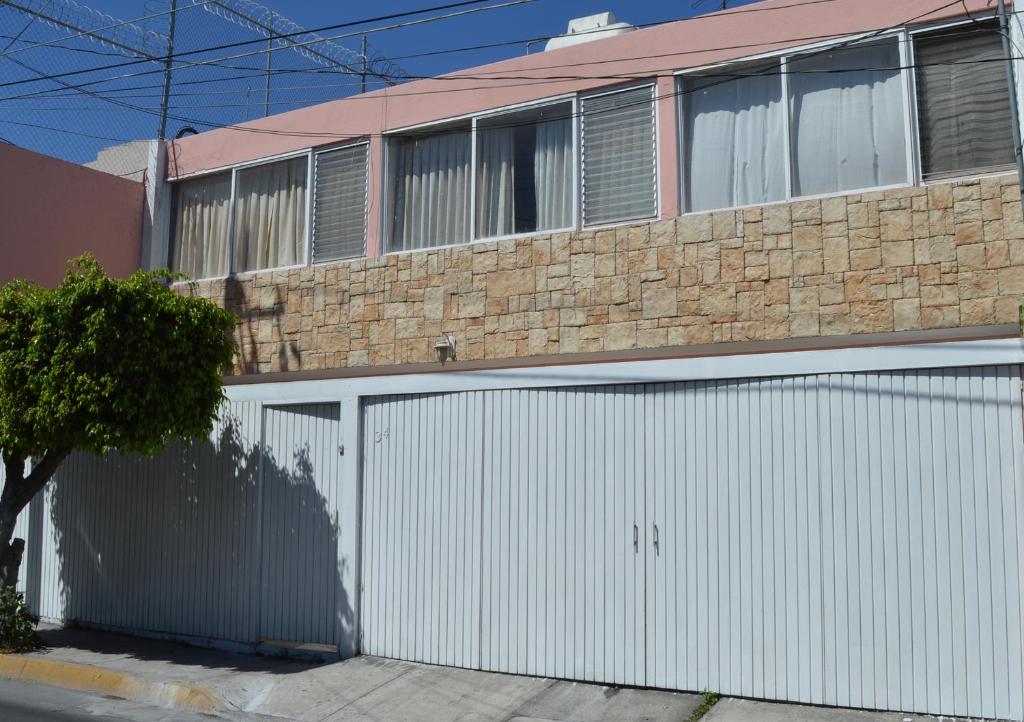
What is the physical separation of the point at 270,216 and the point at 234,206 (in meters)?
0.70

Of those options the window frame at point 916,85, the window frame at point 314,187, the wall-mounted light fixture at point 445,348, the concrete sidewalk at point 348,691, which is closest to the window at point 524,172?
the wall-mounted light fixture at point 445,348

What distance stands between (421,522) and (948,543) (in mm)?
4930

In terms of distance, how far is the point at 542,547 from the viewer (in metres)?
9.22

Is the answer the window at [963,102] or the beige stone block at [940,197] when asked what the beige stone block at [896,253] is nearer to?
the beige stone block at [940,197]

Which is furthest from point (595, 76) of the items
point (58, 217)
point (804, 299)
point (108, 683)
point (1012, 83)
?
point (108, 683)

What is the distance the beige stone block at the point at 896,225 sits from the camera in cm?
889

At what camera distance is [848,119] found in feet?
Answer: 31.1

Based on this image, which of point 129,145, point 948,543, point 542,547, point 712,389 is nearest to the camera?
point 948,543

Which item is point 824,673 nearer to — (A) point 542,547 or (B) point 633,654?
(B) point 633,654

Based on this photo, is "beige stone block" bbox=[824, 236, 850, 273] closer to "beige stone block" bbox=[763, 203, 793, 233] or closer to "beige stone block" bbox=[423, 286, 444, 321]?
"beige stone block" bbox=[763, 203, 793, 233]

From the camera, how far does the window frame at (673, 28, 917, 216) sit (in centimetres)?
907

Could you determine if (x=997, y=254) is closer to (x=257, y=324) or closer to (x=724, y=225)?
(x=724, y=225)

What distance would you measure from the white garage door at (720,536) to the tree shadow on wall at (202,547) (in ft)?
2.31

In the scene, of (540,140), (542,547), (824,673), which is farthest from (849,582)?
(540,140)
